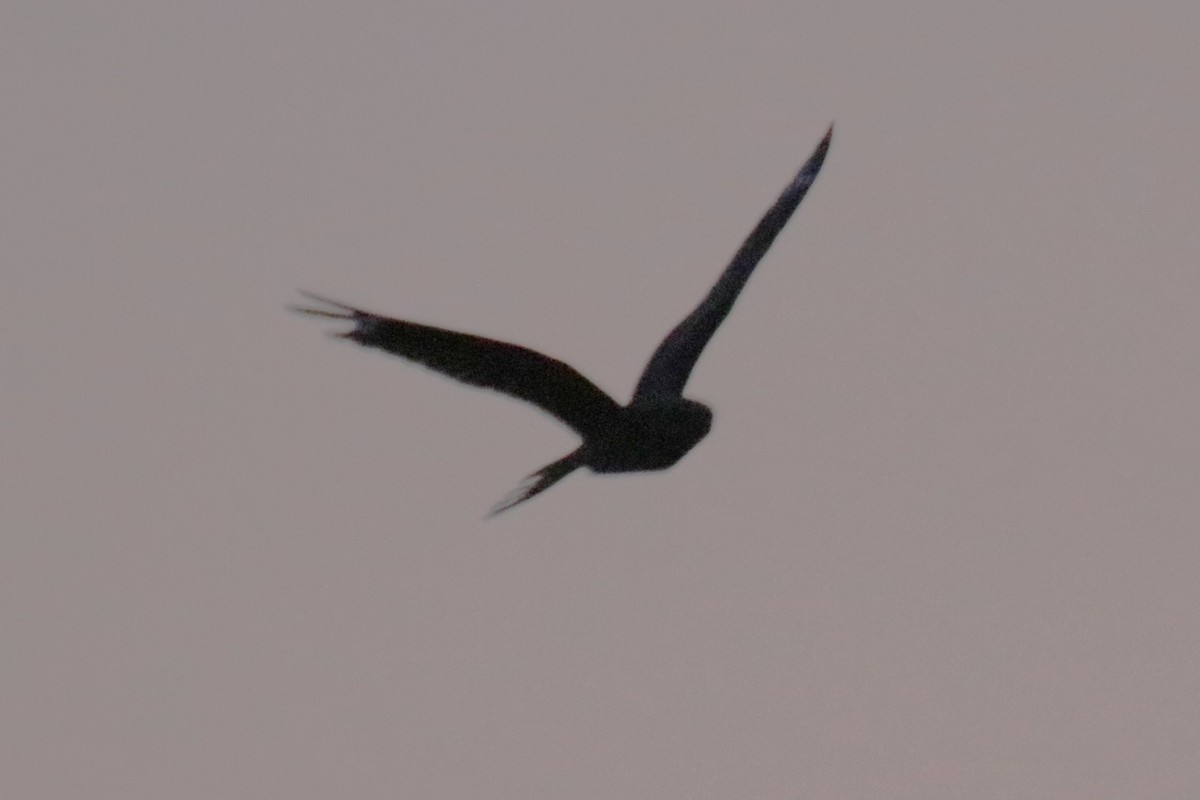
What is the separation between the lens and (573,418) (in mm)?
10695

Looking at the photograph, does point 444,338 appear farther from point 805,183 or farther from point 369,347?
point 805,183

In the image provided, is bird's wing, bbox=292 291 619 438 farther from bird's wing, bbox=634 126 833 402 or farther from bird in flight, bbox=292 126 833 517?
bird's wing, bbox=634 126 833 402

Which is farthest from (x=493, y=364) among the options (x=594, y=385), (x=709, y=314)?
(x=709, y=314)

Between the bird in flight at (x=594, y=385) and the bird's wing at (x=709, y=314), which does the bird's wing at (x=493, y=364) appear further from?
the bird's wing at (x=709, y=314)

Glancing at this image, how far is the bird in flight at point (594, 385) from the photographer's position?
32.1 feet

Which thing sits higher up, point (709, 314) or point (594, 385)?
point (709, 314)

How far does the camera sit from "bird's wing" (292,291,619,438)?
31.8 ft

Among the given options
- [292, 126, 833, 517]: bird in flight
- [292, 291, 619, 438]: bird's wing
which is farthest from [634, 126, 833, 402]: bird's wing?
[292, 291, 619, 438]: bird's wing

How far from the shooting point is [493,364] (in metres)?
10.1

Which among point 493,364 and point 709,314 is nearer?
point 493,364

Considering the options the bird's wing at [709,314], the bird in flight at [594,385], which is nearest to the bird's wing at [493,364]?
the bird in flight at [594,385]

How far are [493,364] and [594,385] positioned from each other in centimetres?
65

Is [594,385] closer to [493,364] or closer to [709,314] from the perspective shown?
[493,364]

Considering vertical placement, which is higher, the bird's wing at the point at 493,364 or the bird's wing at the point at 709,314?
the bird's wing at the point at 709,314
